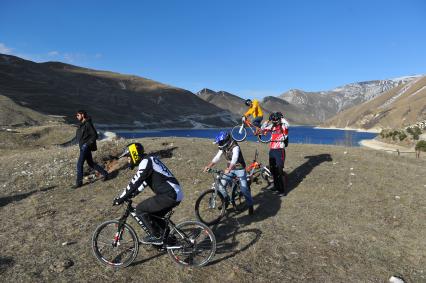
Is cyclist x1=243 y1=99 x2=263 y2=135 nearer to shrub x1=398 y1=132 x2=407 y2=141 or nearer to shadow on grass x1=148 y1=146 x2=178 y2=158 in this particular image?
shadow on grass x1=148 y1=146 x2=178 y2=158

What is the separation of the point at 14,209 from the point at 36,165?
619cm

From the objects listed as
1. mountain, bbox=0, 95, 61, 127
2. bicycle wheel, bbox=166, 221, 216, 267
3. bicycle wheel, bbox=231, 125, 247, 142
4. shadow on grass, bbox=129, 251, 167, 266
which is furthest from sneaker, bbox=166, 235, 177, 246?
mountain, bbox=0, 95, 61, 127

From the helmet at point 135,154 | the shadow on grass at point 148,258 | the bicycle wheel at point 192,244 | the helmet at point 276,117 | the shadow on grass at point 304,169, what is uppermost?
the helmet at point 276,117

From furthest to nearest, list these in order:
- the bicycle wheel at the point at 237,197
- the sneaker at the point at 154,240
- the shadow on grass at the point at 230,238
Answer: the bicycle wheel at the point at 237,197 → the shadow on grass at the point at 230,238 → the sneaker at the point at 154,240

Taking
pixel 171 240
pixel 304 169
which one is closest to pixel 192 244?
pixel 171 240

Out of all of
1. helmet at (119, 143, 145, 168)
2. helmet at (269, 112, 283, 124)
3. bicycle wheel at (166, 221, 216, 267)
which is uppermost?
helmet at (269, 112, 283, 124)

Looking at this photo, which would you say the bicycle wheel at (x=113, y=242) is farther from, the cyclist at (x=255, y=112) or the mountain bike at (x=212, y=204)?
the cyclist at (x=255, y=112)

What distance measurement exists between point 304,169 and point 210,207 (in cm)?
773

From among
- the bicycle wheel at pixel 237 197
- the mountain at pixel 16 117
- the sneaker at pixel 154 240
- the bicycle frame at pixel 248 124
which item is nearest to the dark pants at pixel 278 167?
the bicycle wheel at pixel 237 197

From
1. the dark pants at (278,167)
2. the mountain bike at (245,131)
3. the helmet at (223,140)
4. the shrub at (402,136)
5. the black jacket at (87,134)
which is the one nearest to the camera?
the helmet at (223,140)

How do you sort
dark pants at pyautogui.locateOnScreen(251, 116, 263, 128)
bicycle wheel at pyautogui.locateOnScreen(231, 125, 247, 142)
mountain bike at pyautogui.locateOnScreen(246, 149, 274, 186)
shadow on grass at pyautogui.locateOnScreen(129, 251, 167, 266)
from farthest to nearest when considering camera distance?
bicycle wheel at pyautogui.locateOnScreen(231, 125, 247, 142), dark pants at pyautogui.locateOnScreen(251, 116, 263, 128), mountain bike at pyautogui.locateOnScreen(246, 149, 274, 186), shadow on grass at pyautogui.locateOnScreen(129, 251, 167, 266)

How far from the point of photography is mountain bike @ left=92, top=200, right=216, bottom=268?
847cm

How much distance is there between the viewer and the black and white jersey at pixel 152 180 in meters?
8.20

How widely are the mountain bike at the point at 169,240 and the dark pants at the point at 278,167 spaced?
6.15 metres
